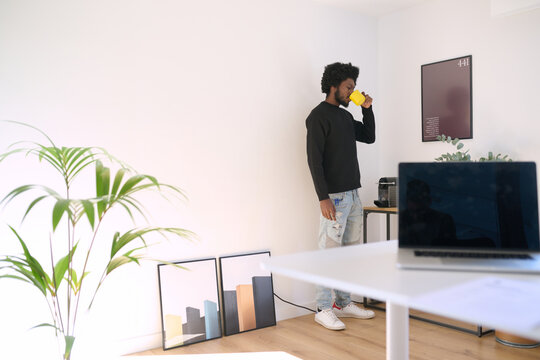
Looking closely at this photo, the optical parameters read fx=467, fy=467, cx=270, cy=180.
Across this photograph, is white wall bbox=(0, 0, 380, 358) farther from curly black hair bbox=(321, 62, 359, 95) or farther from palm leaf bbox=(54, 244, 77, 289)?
palm leaf bbox=(54, 244, 77, 289)

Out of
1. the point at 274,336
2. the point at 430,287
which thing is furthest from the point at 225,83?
the point at 430,287

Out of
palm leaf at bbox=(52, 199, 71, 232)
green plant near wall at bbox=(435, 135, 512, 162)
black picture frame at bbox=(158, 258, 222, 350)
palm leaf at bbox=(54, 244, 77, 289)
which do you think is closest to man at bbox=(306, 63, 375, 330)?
green plant near wall at bbox=(435, 135, 512, 162)

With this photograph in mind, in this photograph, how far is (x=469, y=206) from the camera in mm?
1492

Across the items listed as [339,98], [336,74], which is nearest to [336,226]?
[339,98]

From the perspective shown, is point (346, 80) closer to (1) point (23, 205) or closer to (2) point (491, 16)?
(2) point (491, 16)

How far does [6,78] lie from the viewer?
249cm

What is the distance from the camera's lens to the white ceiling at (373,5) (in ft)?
12.4

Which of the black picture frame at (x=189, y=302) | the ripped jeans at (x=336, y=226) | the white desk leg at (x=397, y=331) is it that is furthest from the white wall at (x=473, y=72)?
the white desk leg at (x=397, y=331)

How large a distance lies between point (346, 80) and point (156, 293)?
2.00m

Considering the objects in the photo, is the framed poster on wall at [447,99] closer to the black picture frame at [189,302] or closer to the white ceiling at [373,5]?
the white ceiling at [373,5]

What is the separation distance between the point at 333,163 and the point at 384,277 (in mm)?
2189

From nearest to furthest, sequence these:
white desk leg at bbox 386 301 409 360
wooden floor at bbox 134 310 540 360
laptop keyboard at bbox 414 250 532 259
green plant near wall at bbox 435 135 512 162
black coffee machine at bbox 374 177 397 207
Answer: laptop keyboard at bbox 414 250 532 259, white desk leg at bbox 386 301 409 360, wooden floor at bbox 134 310 540 360, green plant near wall at bbox 435 135 512 162, black coffee machine at bbox 374 177 397 207

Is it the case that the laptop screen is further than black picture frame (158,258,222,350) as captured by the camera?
No

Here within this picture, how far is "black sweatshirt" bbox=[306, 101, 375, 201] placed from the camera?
3332mm
